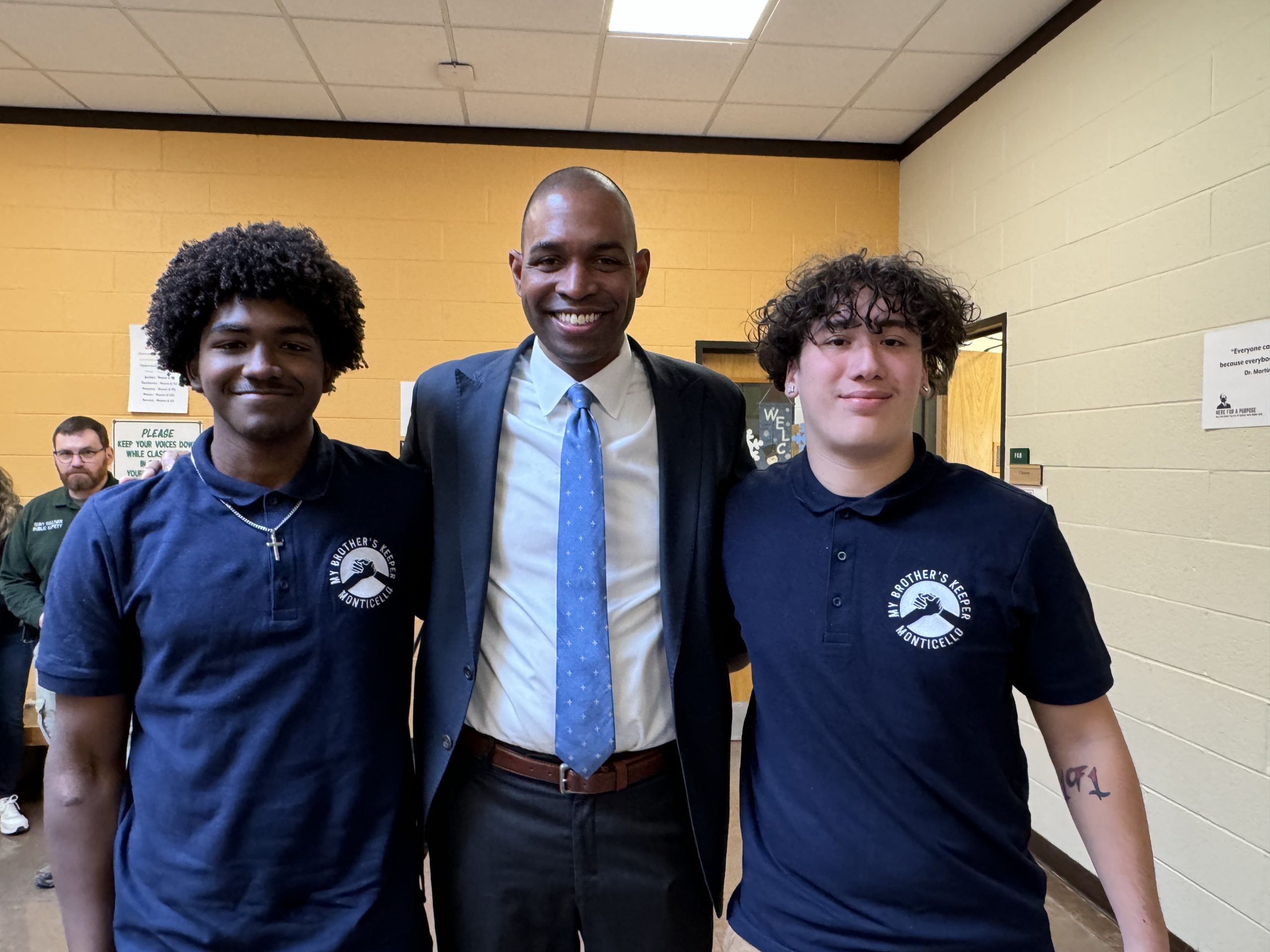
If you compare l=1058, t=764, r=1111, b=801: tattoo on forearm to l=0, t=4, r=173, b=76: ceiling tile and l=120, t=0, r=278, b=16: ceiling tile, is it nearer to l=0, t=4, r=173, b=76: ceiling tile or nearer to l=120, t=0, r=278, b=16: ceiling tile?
→ l=120, t=0, r=278, b=16: ceiling tile

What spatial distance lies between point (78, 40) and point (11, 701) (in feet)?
8.81

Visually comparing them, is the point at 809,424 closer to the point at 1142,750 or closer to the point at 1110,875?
the point at 1110,875

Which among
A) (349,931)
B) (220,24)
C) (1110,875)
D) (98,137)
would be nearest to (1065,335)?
(1110,875)

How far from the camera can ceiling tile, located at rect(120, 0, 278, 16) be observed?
9.64 ft

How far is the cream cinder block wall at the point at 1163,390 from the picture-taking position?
2.22 metres

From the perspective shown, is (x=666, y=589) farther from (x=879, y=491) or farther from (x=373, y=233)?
(x=373, y=233)

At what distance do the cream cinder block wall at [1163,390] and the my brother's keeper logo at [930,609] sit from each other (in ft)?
5.20

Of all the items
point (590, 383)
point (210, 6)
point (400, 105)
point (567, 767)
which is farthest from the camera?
point (400, 105)

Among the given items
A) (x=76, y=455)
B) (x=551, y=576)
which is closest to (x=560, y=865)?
(x=551, y=576)

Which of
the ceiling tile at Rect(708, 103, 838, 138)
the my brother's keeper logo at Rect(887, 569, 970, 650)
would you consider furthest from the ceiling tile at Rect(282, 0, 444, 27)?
the my brother's keeper logo at Rect(887, 569, 970, 650)

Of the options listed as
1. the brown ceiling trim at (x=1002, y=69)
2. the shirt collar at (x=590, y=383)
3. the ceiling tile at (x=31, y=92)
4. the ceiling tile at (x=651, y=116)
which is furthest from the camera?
the ceiling tile at (x=651, y=116)

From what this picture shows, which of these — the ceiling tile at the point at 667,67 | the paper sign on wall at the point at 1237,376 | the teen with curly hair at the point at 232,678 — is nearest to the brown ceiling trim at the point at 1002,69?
the ceiling tile at the point at 667,67

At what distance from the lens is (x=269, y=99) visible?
3730 millimetres

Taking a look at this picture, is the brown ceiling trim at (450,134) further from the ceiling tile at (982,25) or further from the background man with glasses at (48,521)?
the background man with glasses at (48,521)
